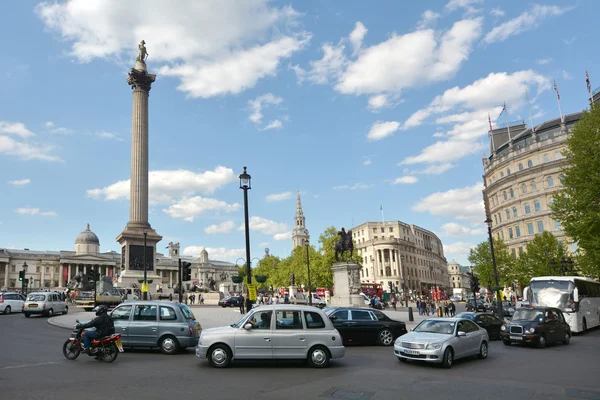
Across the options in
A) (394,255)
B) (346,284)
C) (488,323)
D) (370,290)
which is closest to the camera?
(488,323)

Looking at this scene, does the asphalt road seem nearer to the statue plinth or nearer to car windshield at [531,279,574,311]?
car windshield at [531,279,574,311]

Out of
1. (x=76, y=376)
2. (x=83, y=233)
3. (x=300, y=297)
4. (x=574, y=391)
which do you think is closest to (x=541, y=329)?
(x=574, y=391)

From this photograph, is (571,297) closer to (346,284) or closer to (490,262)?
(346,284)

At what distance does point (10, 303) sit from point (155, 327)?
28.0 metres

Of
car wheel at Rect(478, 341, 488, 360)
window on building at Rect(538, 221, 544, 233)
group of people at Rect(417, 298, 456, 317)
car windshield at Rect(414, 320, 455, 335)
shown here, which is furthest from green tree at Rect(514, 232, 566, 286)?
car windshield at Rect(414, 320, 455, 335)

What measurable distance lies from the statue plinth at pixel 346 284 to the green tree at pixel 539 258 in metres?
32.4

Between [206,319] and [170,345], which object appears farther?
[206,319]

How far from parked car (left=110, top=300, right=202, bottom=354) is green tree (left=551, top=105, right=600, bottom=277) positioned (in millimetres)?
25594

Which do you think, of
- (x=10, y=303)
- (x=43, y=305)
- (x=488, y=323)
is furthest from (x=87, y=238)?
(x=488, y=323)

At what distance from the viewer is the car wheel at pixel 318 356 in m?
12.0

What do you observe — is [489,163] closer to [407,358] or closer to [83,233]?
[407,358]

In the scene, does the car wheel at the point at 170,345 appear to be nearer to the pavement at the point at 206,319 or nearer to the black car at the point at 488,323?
the pavement at the point at 206,319

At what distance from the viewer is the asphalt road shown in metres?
8.86

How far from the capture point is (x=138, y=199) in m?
55.7
